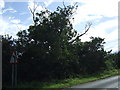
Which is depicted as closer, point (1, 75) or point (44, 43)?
point (1, 75)

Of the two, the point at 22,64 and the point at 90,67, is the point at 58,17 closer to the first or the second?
the point at 22,64

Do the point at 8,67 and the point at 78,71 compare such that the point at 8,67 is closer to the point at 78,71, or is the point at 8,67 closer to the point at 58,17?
the point at 58,17

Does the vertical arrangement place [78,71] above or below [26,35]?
below

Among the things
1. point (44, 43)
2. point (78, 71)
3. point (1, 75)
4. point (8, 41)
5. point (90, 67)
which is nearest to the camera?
point (1, 75)

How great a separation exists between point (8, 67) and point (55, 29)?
7538mm

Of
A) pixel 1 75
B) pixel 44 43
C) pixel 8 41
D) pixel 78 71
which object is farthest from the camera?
pixel 78 71

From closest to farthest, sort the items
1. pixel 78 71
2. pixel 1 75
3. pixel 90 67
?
1. pixel 1 75
2. pixel 78 71
3. pixel 90 67

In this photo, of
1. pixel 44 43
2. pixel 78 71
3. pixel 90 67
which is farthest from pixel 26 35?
pixel 90 67

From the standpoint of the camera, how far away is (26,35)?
98.9 feet

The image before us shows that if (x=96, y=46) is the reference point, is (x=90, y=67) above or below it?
below

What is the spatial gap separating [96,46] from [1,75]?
2529 centimetres

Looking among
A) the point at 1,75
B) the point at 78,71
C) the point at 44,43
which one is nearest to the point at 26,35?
the point at 44,43

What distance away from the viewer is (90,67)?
42.8 metres

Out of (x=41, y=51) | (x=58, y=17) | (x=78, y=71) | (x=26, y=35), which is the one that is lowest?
(x=78, y=71)
